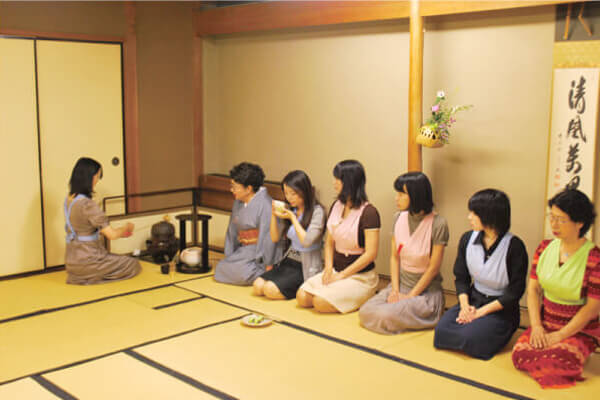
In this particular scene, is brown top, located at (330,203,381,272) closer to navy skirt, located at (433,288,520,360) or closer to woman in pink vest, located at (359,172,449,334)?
woman in pink vest, located at (359,172,449,334)

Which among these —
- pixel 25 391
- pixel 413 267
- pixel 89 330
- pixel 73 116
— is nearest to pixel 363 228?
pixel 413 267

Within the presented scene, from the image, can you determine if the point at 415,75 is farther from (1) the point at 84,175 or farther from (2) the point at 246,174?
(1) the point at 84,175

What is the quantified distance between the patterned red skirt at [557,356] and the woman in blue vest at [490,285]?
19cm

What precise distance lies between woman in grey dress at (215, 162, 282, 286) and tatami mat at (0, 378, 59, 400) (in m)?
1.98

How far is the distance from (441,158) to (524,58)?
87 cm

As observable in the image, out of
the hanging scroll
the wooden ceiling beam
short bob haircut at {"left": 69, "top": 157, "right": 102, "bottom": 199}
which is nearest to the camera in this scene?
the hanging scroll

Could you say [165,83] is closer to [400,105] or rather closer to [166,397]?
[400,105]

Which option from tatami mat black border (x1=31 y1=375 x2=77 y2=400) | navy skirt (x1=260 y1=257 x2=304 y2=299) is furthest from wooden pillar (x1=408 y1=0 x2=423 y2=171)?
tatami mat black border (x1=31 y1=375 x2=77 y2=400)

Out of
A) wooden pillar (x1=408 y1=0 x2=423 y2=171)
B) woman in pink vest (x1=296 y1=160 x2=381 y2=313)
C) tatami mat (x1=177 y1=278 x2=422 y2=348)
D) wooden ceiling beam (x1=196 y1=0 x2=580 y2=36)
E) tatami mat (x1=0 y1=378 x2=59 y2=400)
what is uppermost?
wooden ceiling beam (x1=196 y1=0 x2=580 y2=36)

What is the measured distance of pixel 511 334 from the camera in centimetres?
376

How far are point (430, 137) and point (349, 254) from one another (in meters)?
0.94

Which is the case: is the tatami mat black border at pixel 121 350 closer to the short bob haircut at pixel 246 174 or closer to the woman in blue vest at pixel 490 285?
the short bob haircut at pixel 246 174

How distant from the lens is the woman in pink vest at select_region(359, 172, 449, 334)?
406 cm

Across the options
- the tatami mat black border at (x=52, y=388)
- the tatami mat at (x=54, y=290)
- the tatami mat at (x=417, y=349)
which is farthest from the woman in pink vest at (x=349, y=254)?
the tatami mat black border at (x=52, y=388)
